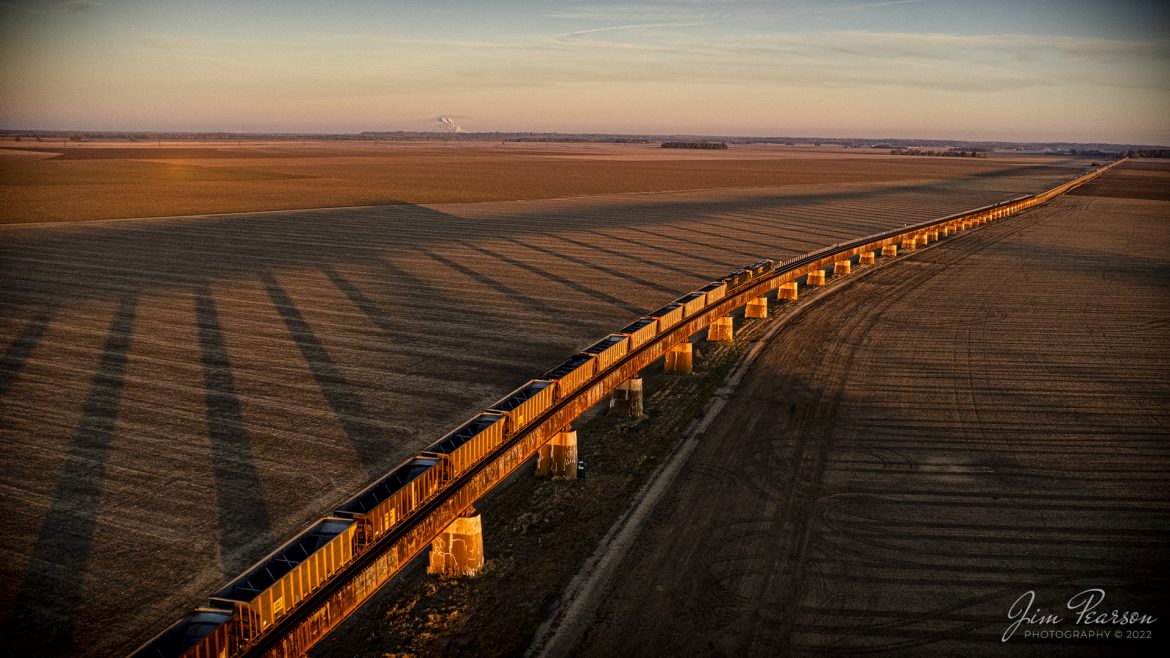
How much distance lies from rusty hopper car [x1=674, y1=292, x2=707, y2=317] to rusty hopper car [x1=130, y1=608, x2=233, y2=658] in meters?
18.9

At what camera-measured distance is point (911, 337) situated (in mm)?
31562

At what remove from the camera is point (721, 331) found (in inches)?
1206

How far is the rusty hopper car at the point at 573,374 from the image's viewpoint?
18594mm

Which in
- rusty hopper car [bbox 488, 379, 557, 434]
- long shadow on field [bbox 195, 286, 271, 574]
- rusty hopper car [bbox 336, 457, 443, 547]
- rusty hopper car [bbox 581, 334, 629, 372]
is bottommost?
long shadow on field [bbox 195, 286, 271, 574]

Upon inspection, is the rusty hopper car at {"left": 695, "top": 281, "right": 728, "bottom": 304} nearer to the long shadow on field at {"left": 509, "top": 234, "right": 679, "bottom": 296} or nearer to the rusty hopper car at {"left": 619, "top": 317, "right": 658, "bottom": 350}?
the rusty hopper car at {"left": 619, "top": 317, "right": 658, "bottom": 350}

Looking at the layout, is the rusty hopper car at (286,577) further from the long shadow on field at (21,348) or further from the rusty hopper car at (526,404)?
the long shadow on field at (21,348)

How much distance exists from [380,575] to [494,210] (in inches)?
2487

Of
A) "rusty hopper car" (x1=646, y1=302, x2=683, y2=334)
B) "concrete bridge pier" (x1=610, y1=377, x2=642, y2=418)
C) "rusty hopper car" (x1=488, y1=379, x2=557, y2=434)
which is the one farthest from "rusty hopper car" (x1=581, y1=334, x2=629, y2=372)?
"rusty hopper car" (x1=646, y1=302, x2=683, y2=334)

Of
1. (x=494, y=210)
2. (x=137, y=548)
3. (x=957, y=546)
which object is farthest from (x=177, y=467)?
(x=494, y=210)

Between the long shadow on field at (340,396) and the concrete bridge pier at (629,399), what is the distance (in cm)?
632

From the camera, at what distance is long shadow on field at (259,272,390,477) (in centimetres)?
1894

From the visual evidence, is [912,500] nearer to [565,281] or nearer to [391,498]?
[391,498]

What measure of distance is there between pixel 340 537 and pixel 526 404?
5940 mm

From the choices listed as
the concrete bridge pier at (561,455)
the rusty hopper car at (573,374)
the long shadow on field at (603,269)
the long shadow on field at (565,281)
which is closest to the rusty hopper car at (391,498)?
the concrete bridge pier at (561,455)
